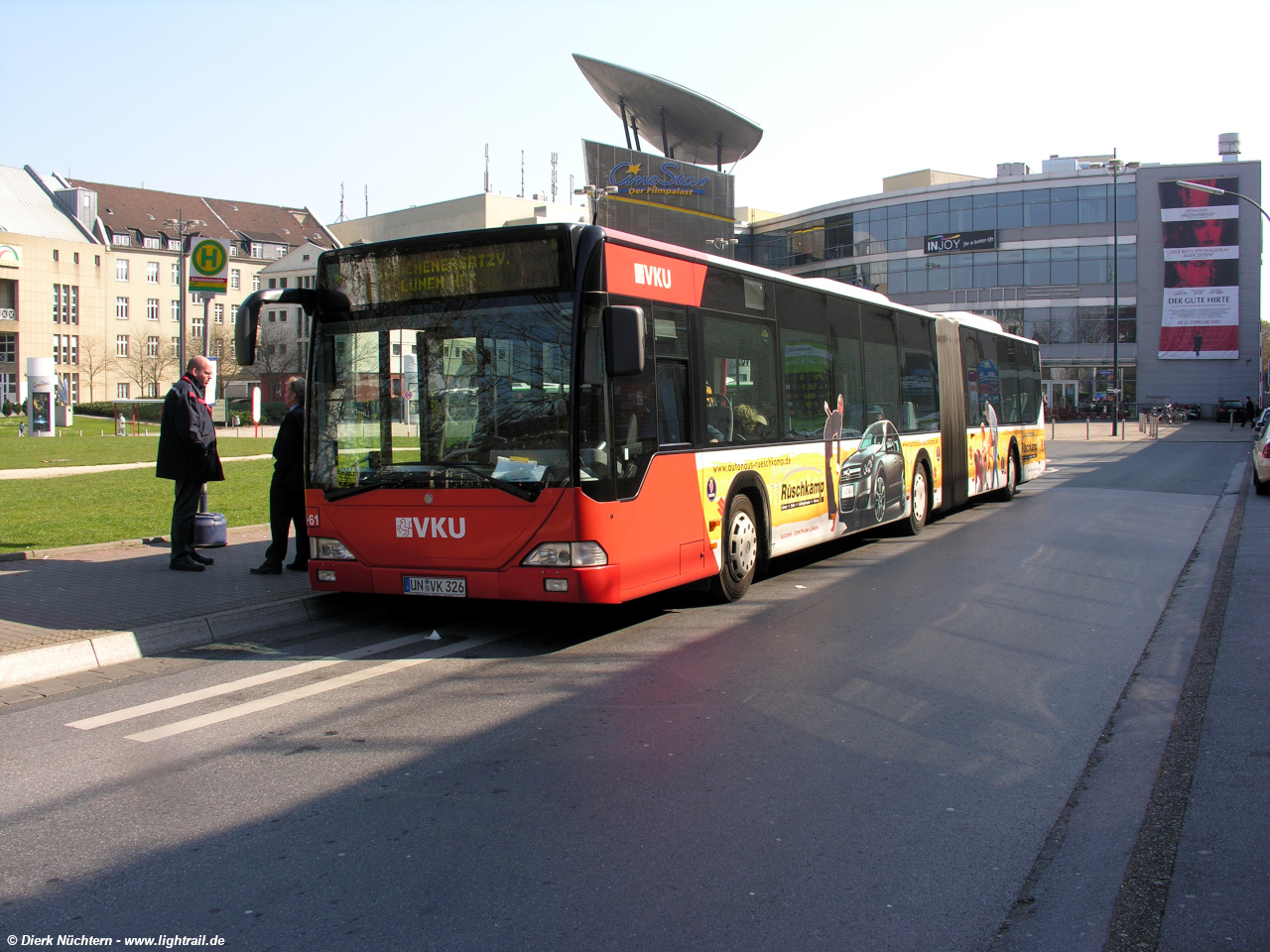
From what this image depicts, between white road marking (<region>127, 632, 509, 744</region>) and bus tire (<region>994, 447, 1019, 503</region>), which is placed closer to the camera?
white road marking (<region>127, 632, 509, 744</region>)

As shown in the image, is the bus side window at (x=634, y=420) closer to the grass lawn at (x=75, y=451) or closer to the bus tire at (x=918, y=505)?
the bus tire at (x=918, y=505)

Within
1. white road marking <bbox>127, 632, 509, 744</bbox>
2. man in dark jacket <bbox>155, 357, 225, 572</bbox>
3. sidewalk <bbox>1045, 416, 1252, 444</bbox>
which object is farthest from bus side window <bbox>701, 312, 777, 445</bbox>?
sidewalk <bbox>1045, 416, 1252, 444</bbox>

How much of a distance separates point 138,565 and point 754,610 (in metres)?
6.03

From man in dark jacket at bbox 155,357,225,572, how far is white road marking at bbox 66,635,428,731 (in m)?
2.99

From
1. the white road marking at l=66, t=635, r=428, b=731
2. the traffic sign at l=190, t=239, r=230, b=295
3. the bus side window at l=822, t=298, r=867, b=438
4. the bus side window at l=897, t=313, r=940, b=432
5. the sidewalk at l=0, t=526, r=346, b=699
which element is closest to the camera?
the white road marking at l=66, t=635, r=428, b=731

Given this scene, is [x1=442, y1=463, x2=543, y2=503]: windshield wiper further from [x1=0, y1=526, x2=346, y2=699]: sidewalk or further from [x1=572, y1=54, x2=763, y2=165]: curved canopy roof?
[x1=572, y1=54, x2=763, y2=165]: curved canopy roof

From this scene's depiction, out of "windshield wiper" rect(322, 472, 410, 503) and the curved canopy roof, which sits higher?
the curved canopy roof

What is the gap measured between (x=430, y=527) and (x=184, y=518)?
3.58m

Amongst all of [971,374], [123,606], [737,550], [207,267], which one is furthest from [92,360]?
[737,550]

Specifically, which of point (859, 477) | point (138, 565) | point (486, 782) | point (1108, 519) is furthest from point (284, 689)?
point (1108, 519)

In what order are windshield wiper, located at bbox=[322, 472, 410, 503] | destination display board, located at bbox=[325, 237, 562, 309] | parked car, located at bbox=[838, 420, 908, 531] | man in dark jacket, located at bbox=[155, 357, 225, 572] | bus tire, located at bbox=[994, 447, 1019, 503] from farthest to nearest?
bus tire, located at bbox=[994, 447, 1019, 503] < parked car, located at bbox=[838, 420, 908, 531] < man in dark jacket, located at bbox=[155, 357, 225, 572] < windshield wiper, located at bbox=[322, 472, 410, 503] < destination display board, located at bbox=[325, 237, 562, 309]

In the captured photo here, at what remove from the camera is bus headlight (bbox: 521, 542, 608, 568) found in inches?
286

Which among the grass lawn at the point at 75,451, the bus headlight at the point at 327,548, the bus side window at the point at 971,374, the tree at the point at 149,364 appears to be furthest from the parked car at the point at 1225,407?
the tree at the point at 149,364

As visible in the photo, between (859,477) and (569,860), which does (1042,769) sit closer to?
(569,860)
